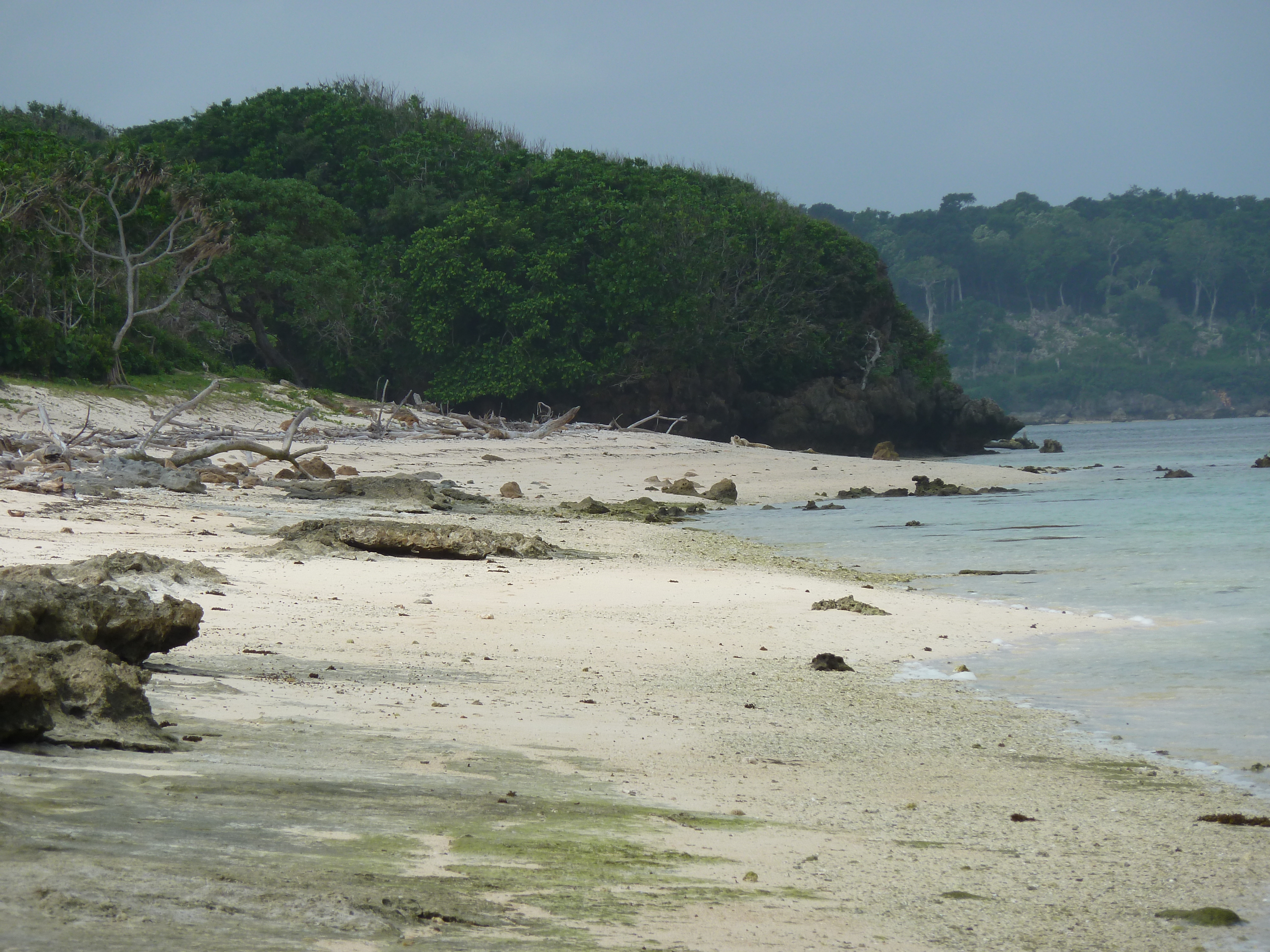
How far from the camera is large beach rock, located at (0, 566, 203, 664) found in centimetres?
374

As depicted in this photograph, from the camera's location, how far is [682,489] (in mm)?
19188

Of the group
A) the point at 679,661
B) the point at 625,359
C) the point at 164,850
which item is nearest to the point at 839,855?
the point at 164,850

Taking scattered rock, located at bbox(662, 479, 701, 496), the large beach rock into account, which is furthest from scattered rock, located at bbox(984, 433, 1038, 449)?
the large beach rock

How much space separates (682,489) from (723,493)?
684 millimetres

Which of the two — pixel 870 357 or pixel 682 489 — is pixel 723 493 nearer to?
pixel 682 489

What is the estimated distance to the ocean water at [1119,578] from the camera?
5.43 meters

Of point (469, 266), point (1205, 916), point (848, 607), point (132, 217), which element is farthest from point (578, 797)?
point (469, 266)

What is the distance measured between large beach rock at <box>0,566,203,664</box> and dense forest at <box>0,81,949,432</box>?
23279mm

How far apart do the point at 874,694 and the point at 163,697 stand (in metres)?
3.19

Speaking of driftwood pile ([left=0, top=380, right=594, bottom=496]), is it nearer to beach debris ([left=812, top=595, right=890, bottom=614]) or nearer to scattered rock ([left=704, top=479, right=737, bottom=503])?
scattered rock ([left=704, top=479, right=737, bottom=503])

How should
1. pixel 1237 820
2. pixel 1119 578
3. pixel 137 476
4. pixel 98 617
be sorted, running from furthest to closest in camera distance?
1. pixel 137 476
2. pixel 1119 578
3. pixel 98 617
4. pixel 1237 820

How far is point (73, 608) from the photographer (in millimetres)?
3861

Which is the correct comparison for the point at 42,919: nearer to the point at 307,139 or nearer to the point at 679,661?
the point at 679,661

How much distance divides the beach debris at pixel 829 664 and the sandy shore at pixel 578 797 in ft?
0.33
